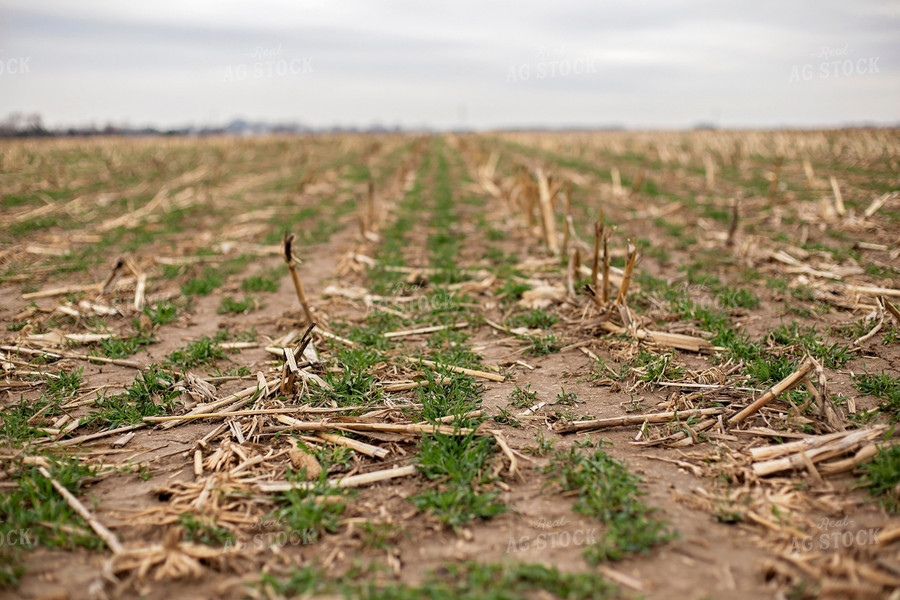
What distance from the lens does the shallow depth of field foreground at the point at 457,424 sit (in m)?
2.71

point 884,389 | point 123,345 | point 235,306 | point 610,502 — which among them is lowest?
point 610,502

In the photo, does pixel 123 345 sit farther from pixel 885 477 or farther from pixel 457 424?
pixel 885 477

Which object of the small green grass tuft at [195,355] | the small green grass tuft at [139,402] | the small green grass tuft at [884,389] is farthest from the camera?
the small green grass tuft at [195,355]

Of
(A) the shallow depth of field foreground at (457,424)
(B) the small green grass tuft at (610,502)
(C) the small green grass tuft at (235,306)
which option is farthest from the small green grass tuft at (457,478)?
(C) the small green grass tuft at (235,306)

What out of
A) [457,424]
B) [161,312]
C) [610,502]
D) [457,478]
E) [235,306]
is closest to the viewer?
[610,502]

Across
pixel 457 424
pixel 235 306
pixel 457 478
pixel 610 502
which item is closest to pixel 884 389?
pixel 610 502

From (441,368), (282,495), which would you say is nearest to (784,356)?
(441,368)

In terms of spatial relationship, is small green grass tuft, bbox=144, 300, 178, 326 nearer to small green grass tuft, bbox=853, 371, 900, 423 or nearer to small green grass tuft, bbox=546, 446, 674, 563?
small green grass tuft, bbox=546, 446, 674, 563

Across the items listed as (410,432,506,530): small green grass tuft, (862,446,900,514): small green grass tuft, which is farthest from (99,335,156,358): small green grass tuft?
(862,446,900,514): small green grass tuft

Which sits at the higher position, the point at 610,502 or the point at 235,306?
the point at 235,306

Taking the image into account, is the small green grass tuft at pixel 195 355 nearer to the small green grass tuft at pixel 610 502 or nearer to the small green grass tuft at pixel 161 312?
the small green grass tuft at pixel 161 312

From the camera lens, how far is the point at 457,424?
12.8 ft

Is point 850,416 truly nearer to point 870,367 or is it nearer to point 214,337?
point 870,367

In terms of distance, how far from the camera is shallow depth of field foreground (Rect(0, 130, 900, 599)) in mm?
2715
